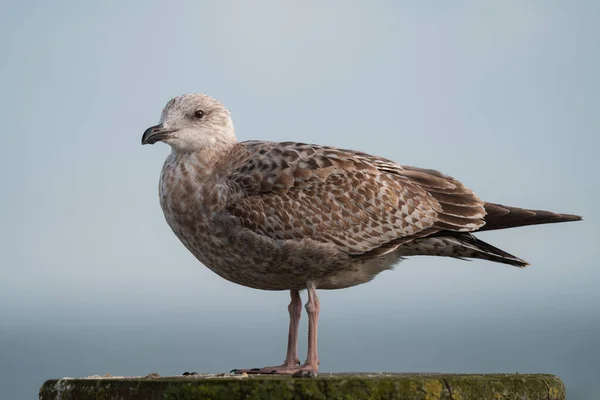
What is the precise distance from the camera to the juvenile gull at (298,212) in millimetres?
11672

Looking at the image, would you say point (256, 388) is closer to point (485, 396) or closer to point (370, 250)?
point (485, 396)

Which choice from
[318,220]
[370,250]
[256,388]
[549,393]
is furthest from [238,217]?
[549,393]


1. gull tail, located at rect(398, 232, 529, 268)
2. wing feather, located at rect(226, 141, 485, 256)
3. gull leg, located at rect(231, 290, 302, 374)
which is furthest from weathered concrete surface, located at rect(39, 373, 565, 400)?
gull tail, located at rect(398, 232, 529, 268)

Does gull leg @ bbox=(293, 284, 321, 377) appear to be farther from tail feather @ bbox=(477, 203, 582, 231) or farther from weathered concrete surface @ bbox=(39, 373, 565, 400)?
tail feather @ bbox=(477, 203, 582, 231)

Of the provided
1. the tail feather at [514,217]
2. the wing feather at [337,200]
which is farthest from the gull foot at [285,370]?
the tail feather at [514,217]

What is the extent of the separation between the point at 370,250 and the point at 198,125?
279 centimetres

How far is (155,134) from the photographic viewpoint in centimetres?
1242

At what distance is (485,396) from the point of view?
9125 millimetres

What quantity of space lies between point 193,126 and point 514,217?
178 inches

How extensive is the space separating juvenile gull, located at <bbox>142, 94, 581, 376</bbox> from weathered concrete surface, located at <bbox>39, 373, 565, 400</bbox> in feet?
7.21

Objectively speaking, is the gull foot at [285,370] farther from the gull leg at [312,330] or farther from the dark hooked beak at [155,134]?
the dark hooked beak at [155,134]

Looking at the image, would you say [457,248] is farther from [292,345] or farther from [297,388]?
[297,388]

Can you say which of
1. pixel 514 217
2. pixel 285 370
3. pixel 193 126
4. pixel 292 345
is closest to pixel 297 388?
pixel 285 370

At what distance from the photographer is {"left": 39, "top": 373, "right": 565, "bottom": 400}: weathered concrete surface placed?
28.3ft
